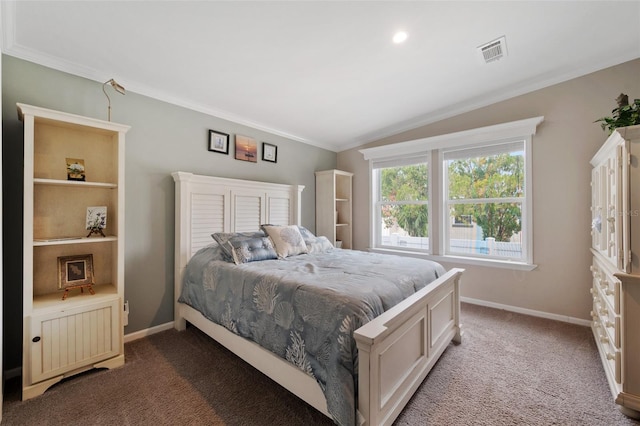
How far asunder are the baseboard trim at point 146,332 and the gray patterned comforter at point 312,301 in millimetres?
382

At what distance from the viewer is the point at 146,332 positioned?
2627 mm

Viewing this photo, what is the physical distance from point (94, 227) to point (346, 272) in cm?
203

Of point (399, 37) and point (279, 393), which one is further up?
point (399, 37)

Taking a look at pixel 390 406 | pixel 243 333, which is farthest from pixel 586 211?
pixel 243 333

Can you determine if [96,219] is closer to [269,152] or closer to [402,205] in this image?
[269,152]

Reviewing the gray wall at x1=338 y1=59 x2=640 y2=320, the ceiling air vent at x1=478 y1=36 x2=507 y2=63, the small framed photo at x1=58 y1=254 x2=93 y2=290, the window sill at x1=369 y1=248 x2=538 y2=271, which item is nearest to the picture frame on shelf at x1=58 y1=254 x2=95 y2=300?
the small framed photo at x1=58 y1=254 x2=93 y2=290

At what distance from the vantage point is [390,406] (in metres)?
1.47

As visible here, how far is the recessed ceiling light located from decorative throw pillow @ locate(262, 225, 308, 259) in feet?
6.67

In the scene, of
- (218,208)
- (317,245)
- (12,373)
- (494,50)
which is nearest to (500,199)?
(494,50)

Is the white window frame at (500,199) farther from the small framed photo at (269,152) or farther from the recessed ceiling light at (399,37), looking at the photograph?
the small framed photo at (269,152)

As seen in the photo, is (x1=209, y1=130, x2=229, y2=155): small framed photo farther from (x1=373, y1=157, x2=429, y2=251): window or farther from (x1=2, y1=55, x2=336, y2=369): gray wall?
(x1=373, y1=157, x2=429, y2=251): window

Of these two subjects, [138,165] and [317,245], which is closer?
[138,165]

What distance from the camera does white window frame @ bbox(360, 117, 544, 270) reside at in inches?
125

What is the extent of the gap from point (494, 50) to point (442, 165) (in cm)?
153
